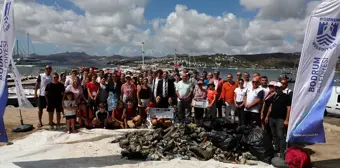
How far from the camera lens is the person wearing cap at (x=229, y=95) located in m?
10.9

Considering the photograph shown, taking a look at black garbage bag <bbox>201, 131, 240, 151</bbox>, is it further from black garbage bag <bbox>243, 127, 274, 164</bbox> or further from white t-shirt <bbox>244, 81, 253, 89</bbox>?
white t-shirt <bbox>244, 81, 253, 89</bbox>

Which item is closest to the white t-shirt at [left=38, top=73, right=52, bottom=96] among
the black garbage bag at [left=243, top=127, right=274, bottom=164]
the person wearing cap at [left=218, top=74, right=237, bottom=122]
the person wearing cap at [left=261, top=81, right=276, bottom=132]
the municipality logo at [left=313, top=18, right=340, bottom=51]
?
the person wearing cap at [left=218, top=74, right=237, bottom=122]

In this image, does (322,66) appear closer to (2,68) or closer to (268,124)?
(268,124)

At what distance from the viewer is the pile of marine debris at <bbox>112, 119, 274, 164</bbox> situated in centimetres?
796

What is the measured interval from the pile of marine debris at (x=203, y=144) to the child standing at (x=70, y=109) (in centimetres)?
165

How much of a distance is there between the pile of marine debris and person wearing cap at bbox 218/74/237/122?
5.44 ft

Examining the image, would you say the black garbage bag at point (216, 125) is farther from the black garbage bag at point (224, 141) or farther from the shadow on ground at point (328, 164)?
the shadow on ground at point (328, 164)

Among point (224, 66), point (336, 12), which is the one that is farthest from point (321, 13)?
point (224, 66)

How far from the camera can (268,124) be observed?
841 centimetres

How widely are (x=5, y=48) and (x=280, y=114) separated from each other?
6.18m

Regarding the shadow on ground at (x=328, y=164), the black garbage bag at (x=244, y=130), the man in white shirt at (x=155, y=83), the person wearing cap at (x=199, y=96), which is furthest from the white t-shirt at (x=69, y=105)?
the shadow on ground at (x=328, y=164)

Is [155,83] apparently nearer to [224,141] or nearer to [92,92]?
[92,92]

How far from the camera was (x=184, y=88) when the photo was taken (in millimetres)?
10789

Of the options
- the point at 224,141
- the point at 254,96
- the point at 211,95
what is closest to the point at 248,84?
the point at 254,96
